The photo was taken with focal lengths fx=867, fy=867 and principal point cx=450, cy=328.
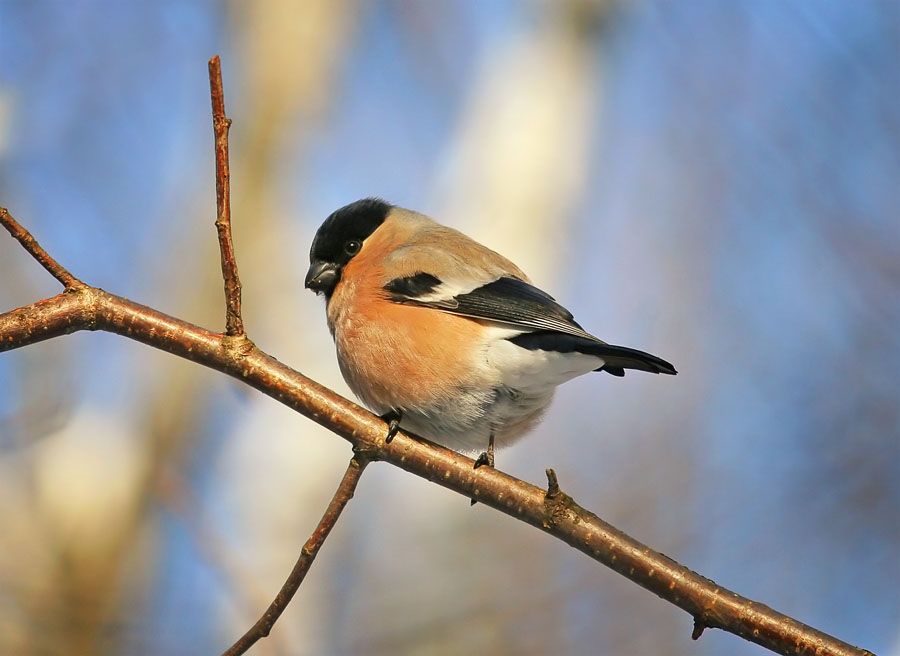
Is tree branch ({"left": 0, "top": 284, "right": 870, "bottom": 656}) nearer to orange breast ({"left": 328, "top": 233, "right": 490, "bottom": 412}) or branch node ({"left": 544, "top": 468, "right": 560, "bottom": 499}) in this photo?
branch node ({"left": 544, "top": 468, "right": 560, "bottom": 499})

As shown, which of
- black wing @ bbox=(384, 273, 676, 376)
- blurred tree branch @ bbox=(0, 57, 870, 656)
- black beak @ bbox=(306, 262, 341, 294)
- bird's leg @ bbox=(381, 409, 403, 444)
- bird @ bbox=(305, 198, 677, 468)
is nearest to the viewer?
blurred tree branch @ bbox=(0, 57, 870, 656)

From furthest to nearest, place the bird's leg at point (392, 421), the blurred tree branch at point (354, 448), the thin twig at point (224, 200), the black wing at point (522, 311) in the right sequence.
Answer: the black wing at point (522, 311)
the bird's leg at point (392, 421)
the blurred tree branch at point (354, 448)
the thin twig at point (224, 200)

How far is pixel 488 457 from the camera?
314cm

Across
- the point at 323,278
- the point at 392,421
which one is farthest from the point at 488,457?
the point at 323,278

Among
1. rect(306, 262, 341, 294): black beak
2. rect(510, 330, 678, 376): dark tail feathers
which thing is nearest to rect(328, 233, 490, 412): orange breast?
rect(510, 330, 678, 376): dark tail feathers

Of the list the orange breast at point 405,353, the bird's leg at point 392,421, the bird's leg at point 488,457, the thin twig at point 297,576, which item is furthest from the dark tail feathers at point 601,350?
the thin twig at point 297,576

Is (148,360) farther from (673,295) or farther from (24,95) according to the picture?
(673,295)

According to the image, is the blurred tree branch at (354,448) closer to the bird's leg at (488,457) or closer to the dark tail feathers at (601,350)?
the bird's leg at (488,457)

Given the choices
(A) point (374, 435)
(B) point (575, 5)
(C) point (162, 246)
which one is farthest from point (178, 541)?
(B) point (575, 5)

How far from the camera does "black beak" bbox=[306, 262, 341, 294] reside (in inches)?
154

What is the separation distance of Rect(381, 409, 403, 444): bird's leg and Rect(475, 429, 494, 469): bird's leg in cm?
28

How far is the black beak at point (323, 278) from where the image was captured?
392cm

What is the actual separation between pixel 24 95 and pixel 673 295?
5238 millimetres

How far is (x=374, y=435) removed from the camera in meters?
2.70
